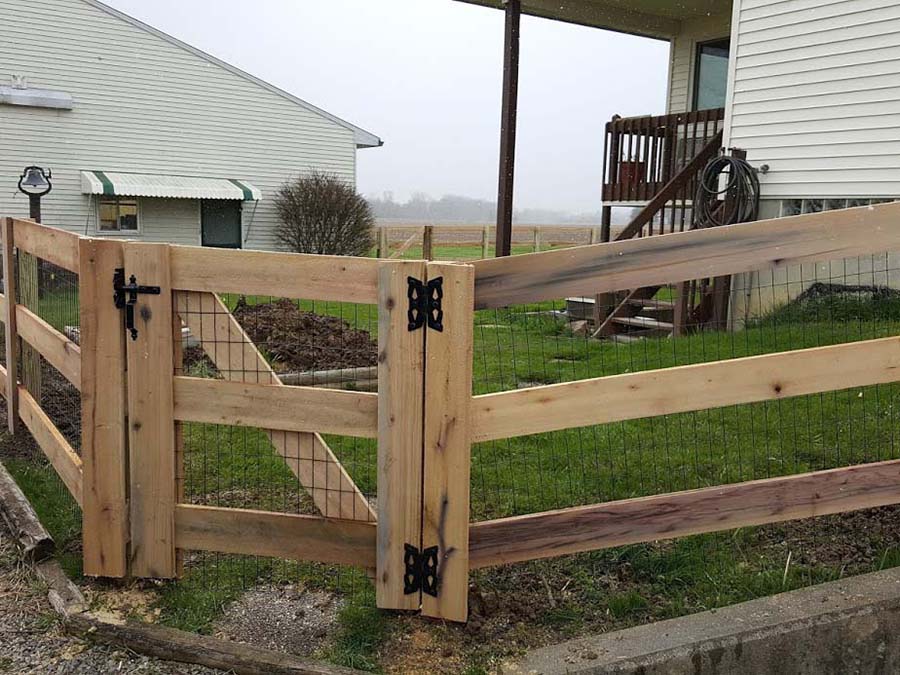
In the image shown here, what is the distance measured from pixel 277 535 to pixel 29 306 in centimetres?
280

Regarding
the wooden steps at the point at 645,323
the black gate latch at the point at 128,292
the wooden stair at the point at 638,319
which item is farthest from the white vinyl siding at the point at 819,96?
the black gate latch at the point at 128,292

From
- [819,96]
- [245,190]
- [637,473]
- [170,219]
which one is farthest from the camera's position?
[245,190]

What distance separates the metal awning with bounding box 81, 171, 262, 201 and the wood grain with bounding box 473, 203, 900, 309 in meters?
18.4

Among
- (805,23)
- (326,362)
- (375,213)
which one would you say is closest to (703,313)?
(805,23)

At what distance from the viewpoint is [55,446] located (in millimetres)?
3766

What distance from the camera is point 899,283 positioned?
7.66 meters

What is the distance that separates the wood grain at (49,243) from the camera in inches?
132

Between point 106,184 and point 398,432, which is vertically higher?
point 106,184

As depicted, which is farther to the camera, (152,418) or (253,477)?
(253,477)

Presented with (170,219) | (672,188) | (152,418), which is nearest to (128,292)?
(152,418)

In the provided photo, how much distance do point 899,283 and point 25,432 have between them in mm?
7283

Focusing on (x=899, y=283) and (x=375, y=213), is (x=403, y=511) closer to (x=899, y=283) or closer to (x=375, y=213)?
(x=899, y=283)

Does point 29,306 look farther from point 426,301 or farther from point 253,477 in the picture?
point 426,301

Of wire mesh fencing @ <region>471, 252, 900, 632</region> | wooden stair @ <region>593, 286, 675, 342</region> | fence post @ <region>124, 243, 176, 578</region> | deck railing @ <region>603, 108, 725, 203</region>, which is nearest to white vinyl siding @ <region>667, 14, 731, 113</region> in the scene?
deck railing @ <region>603, 108, 725, 203</region>
